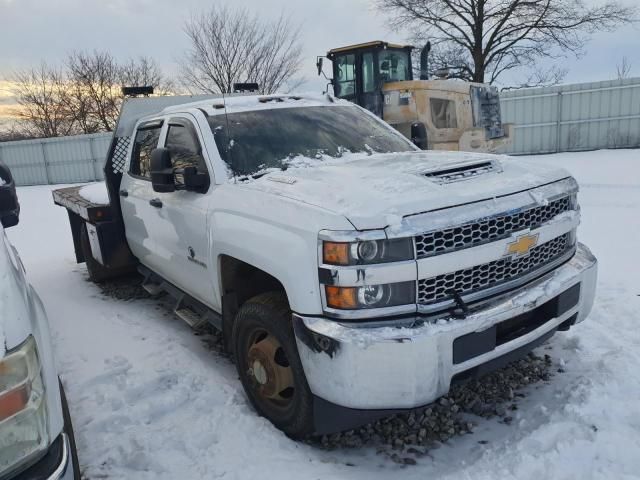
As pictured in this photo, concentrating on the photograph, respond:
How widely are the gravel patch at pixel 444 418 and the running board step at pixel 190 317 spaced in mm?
1398

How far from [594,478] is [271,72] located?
23535 mm

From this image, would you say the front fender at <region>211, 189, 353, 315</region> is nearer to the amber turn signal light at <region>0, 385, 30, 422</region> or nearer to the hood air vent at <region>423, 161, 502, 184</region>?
the hood air vent at <region>423, 161, 502, 184</region>

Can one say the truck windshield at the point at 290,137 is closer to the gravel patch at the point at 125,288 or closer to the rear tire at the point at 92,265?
the gravel patch at the point at 125,288

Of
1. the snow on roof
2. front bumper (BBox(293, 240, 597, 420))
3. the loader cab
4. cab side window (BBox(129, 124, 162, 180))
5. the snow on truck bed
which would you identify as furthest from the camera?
the loader cab

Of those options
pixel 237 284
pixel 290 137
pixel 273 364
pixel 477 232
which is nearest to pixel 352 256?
pixel 477 232

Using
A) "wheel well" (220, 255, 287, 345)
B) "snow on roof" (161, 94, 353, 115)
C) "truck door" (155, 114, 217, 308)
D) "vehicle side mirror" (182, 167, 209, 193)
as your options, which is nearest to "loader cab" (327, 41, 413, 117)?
"snow on roof" (161, 94, 353, 115)

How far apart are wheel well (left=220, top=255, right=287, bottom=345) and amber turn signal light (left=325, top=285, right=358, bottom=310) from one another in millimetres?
808

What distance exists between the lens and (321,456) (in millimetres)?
2834

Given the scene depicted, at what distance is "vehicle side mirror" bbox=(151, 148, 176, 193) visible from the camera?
350 cm

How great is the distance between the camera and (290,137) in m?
3.73

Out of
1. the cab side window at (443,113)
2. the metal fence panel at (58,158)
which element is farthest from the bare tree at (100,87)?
the cab side window at (443,113)

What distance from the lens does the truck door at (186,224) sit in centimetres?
346

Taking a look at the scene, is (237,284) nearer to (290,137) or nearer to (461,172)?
(290,137)

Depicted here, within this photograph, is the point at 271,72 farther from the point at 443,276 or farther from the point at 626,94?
the point at 443,276
